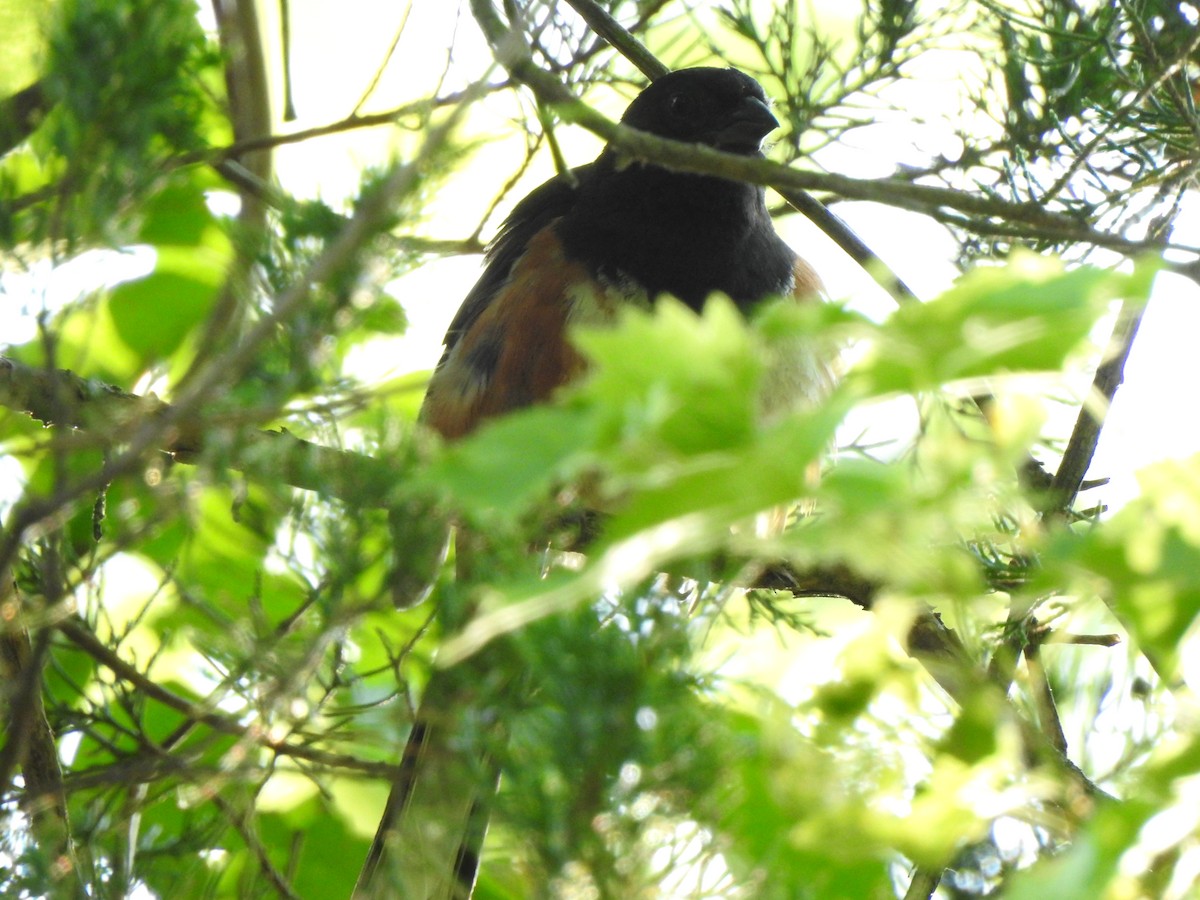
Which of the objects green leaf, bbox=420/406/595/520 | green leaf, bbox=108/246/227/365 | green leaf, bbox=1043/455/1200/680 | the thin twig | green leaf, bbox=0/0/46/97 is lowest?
green leaf, bbox=1043/455/1200/680

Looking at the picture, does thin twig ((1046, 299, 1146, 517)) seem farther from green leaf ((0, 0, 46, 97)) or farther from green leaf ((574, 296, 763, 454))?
green leaf ((0, 0, 46, 97))

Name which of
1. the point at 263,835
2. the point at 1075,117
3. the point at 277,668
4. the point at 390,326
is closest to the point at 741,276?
the point at 1075,117

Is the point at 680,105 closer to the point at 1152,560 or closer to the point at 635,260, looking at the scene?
the point at 635,260

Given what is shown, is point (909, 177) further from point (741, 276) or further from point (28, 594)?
point (28, 594)

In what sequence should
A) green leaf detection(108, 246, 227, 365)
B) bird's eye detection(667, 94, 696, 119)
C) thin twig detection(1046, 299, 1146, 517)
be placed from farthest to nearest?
bird's eye detection(667, 94, 696, 119), green leaf detection(108, 246, 227, 365), thin twig detection(1046, 299, 1146, 517)

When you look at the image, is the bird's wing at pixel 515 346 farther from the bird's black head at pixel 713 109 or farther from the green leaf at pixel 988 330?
the green leaf at pixel 988 330

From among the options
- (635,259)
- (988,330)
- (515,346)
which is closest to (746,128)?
(635,259)

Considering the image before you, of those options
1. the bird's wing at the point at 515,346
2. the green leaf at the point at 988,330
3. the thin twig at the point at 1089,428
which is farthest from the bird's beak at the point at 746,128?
the green leaf at the point at 988,330

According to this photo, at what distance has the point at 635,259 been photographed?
110 inches

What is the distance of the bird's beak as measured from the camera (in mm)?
2686

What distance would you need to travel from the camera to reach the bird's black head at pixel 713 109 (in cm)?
272

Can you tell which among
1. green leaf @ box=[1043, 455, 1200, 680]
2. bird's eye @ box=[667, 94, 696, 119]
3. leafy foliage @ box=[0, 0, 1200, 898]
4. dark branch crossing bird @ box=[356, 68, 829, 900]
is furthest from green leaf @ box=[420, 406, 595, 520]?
bird's eye @ box=[667, 94, 696, 119]

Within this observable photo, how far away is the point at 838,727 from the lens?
76cm

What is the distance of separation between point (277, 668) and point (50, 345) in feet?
1.11
